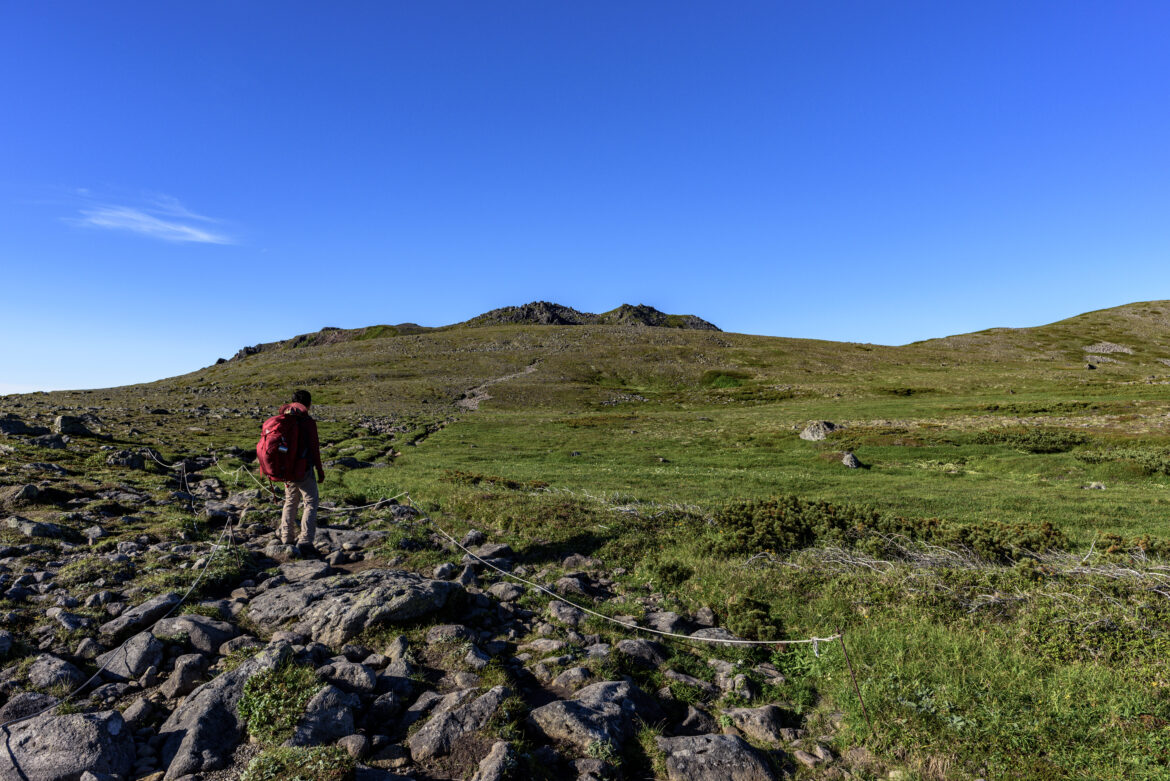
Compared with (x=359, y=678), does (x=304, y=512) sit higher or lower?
higher

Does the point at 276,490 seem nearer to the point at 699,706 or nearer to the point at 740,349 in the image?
the point at 699,706

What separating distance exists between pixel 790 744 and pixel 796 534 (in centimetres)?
777

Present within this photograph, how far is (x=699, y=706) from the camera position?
7.28m

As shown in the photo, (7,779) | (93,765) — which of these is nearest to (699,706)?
(93,765)

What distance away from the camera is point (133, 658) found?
7.49 metres

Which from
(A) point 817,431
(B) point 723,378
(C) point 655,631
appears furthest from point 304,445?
(B) point 723,378

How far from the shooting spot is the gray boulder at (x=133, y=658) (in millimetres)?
7340

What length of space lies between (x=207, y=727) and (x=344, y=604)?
303 cm

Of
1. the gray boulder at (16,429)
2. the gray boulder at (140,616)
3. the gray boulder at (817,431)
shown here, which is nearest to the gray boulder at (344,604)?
the gray boulder at (140,616)

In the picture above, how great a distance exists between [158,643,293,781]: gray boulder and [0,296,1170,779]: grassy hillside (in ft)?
22.9

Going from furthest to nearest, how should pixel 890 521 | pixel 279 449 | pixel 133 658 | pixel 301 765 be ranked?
pixel 890 521 < pixel 279 449 < pixel 133 658 < pixel 301 765

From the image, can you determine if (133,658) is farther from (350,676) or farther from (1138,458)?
(1138,458)

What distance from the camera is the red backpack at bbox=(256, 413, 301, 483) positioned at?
13.0m

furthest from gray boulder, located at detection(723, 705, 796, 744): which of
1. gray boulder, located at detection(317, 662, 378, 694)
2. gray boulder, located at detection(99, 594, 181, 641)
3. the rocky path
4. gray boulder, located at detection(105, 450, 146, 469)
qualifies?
gray boulder, located at detection(105, 450, 146, 469)
